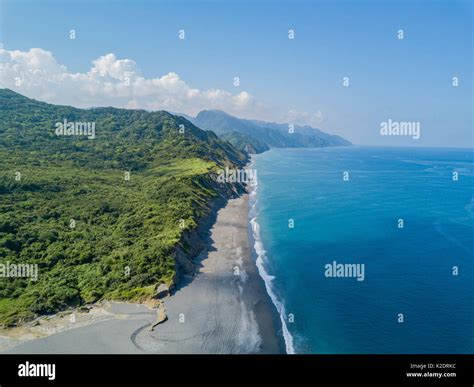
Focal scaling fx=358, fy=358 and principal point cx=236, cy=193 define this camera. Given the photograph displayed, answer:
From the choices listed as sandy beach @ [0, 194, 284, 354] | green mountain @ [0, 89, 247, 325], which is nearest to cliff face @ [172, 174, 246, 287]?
green mountain @ [0, 89, 247, 325]

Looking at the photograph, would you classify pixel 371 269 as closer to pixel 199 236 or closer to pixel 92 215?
pixel 199 236

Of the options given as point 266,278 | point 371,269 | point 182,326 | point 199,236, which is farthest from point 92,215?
point 371,269

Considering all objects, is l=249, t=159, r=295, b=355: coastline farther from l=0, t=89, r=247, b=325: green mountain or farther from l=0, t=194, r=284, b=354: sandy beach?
l=0, t=89, r=247, b=325: green mountain

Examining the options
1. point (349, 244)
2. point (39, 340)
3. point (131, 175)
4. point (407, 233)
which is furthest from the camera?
point (131, 175)

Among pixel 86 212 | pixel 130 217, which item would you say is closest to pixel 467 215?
pixel 130 217

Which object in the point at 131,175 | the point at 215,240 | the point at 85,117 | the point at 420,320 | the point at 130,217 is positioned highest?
the point at 85,117

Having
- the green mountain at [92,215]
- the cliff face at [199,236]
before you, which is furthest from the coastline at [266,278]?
the green mountain at [92,215]
